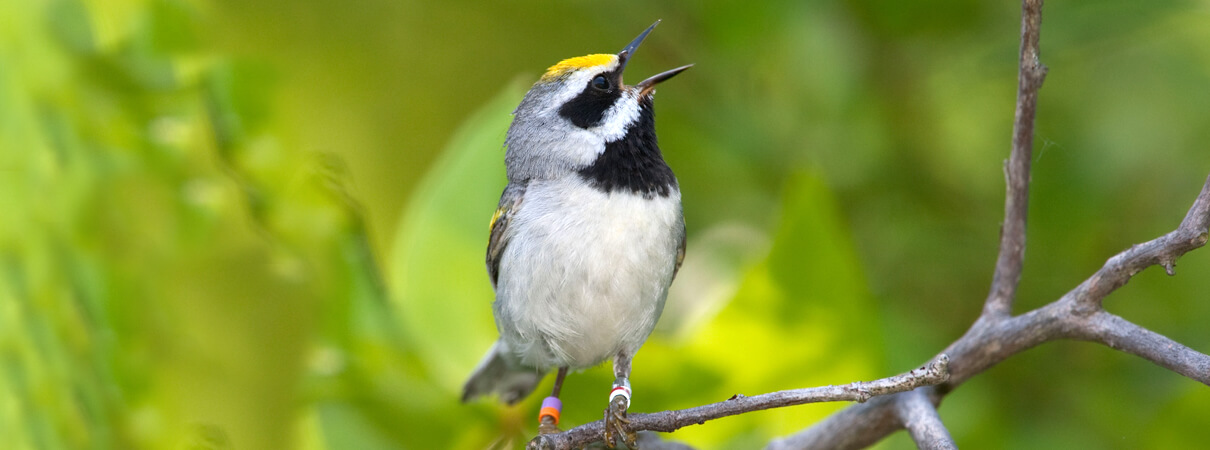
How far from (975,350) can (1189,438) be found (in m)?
0.33

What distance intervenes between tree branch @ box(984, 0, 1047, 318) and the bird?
0.25 m

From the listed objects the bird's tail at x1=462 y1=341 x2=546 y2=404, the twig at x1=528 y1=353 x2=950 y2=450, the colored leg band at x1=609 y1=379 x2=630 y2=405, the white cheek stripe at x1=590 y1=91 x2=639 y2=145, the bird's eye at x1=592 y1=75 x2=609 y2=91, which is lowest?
the twig at x1=528 y1=353 x2=950 y2=450

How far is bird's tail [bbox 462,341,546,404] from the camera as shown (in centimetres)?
88

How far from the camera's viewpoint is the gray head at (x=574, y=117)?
73 centimetres

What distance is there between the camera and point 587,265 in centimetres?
70

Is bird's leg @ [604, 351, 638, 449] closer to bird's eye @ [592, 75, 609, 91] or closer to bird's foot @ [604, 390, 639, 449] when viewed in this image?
bird's foot @ [604, 390, 639, 449]

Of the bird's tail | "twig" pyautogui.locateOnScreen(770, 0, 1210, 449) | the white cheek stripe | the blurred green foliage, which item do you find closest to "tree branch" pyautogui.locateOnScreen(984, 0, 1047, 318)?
"twig" pyautogui.locateOnScreen(770, 0, 1210, 449)

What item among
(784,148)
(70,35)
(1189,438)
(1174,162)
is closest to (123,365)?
(70,35)

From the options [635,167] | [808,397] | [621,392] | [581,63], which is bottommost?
[808,397]

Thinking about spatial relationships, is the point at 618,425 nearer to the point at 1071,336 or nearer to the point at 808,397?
the point at 808,397

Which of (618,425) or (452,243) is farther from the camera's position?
(452,243)

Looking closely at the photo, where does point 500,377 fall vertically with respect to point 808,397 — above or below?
above

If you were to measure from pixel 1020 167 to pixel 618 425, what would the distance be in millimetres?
357

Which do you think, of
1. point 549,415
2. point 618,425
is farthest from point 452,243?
point 618,425
